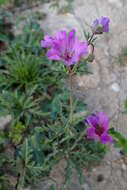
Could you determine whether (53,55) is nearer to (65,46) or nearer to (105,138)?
(65,46)

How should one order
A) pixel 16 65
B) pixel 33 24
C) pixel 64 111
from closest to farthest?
pixel 64 111 → pixel 16 65 → pixel 33 24

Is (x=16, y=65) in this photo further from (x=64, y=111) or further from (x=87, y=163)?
(x=87, y=163)

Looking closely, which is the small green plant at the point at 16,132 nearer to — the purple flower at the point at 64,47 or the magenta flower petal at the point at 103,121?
the magenta flower petal at the point at 103,121

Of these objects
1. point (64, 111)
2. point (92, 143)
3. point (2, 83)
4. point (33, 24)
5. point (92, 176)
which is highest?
point (33, 24)

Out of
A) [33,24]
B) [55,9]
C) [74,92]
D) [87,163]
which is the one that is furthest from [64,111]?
[55,9]

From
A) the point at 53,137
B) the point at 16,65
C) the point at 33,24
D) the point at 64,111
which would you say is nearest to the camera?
the point at 53,137

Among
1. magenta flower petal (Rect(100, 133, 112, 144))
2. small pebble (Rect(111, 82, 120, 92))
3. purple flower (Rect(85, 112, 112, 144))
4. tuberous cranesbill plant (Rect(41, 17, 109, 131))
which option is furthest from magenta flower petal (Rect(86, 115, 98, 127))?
small pebble (Rect(111, 82, 120, 92))
